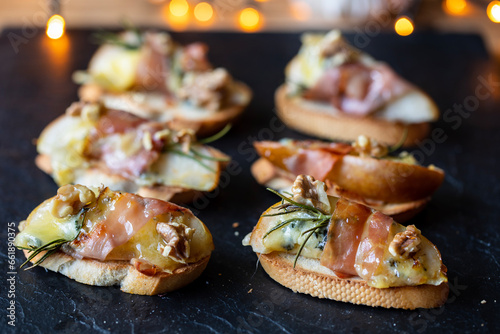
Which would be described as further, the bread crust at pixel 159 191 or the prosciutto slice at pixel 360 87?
the prosciutto slice at pixel 360 87

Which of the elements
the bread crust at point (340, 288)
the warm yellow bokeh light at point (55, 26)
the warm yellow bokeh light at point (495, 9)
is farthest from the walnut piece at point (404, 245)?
the warm yellow bokeh light at point (495, 9)

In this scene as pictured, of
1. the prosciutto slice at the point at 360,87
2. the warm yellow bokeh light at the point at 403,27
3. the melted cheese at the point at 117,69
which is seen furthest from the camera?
the warm yellow bokeh light at the point at 403,27

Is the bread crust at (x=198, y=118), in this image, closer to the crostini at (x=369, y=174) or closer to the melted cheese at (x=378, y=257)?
the crostini at (x=369, y=174)

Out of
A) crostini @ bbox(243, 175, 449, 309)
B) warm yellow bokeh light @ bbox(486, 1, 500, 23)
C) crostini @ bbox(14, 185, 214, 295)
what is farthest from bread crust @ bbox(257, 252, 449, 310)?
warm yellow bokeh light @ bbox(486, 1, 500, 23)

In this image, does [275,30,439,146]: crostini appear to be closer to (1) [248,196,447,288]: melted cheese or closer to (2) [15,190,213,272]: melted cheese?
(1) [248,196,447,288]: melted cheese

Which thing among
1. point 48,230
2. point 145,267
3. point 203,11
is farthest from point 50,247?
point 203,11
